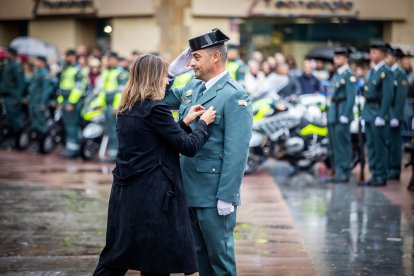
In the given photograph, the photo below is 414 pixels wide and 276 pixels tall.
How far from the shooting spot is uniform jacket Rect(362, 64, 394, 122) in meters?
14.9

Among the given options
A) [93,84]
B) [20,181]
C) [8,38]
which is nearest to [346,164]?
[20,181]

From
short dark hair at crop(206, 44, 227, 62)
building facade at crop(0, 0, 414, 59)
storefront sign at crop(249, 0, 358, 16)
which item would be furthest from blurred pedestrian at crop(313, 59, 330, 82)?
short dark hair at crop(206, 44, 227, 62)

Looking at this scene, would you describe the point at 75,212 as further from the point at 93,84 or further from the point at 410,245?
the point at 93,84

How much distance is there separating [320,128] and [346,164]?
1.22 metres

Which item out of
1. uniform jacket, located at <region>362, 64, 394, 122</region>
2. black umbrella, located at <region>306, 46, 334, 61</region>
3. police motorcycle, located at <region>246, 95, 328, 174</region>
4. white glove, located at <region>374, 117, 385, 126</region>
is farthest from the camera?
black umbrella, located at <region>306, 46, 334, 61</region>

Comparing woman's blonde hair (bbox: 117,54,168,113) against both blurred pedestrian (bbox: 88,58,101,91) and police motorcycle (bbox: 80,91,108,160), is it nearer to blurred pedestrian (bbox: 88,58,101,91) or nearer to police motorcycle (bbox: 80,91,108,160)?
police motorcycle (bbox: 80,91,108,160)

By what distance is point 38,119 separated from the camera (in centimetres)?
2028

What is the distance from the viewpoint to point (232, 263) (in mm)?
6840

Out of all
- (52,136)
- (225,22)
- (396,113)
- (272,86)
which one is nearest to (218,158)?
(396,113)

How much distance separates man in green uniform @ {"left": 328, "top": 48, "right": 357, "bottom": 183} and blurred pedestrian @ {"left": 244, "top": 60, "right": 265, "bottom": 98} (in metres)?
1.42

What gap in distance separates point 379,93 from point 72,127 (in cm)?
682

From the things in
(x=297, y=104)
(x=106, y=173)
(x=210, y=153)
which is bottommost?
(x=106, y=173)

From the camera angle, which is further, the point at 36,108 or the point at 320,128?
the point at 36,108

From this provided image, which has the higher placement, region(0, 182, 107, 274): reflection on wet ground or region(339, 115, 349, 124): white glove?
region(339, 115, 349, 124): white glove
